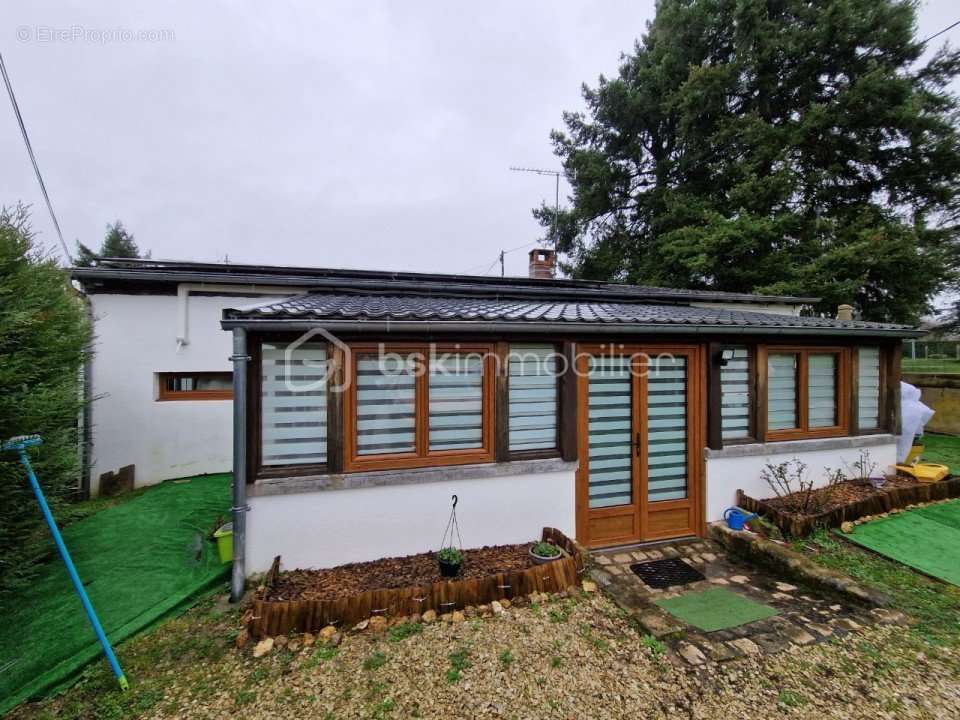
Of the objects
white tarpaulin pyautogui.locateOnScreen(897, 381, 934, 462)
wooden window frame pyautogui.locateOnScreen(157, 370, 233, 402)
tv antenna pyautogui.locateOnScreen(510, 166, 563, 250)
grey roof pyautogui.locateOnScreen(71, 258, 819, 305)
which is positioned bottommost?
white tarpaulin pyautogui.locateOnScreen(897, 381, 934, 462)

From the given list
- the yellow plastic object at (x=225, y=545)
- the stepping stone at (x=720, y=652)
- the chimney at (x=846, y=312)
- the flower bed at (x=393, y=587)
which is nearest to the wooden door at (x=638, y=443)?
the flower bed at (x=393, y=587)

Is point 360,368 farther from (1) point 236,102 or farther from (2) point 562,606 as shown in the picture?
(1) point 236,102

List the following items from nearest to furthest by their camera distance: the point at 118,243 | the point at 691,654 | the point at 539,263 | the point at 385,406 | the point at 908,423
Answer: the point at 691,654 < the point at 385,406 < the point at 908,423 < the point at 539,263 < the point at 118,243

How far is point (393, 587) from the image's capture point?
3898 mm

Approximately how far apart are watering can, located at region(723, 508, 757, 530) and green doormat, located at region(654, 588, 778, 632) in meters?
1.25

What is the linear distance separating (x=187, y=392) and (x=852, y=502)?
36.3 feet

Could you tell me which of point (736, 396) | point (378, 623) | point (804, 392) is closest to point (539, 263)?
point (736, 396)

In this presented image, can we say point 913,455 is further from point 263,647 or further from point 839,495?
point 263,647

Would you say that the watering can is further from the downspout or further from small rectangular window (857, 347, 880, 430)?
the downspout

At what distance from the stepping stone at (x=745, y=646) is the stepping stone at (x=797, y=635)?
1.19 ft

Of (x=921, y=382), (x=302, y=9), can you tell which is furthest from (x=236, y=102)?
(x=921, y=382)

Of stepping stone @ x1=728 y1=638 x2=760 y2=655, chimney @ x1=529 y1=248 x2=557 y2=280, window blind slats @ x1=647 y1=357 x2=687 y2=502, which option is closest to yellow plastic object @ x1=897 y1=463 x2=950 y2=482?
window blind slats @ x1=647 y1=357 x2=687 y2=502

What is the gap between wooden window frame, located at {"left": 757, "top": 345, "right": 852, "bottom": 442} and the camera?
18.5ft

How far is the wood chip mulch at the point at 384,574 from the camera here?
12.6 ft
